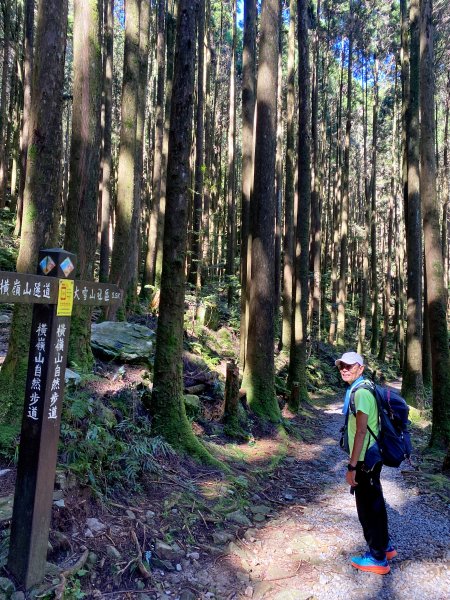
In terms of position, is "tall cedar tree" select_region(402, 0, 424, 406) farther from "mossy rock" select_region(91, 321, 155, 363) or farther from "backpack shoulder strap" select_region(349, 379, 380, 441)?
"backpack shoulder strap" select_region(349, 379, 380, 441)

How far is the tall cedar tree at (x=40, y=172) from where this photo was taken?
15.4ft

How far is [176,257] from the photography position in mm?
5910

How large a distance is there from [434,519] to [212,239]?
1979 centimetres

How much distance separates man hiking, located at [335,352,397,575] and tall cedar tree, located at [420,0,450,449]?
146 inches

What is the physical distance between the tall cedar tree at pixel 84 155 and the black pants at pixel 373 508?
3983 millimetres

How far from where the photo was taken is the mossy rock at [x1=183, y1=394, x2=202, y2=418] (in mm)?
7301

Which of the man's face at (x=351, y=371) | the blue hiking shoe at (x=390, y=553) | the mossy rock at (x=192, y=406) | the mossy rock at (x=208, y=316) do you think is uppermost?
the mossy rock at (x=208, y=316)

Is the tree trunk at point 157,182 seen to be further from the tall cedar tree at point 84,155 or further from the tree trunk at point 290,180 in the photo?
the tall cedar tree at point 84,155

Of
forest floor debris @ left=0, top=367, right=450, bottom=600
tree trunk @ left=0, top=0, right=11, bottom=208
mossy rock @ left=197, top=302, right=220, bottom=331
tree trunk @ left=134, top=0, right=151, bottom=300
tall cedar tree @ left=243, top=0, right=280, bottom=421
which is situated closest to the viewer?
forest floor debris @ left=0, top=367, right=450, bottom=600

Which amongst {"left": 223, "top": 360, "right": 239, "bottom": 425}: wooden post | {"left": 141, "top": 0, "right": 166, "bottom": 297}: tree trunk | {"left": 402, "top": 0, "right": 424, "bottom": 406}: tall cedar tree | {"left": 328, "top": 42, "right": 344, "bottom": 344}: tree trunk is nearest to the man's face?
{"left": 223, "top": 360, "right": 239, "bottom": 425}: wooden post

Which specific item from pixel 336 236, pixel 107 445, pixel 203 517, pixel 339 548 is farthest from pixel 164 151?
pixel 336 236

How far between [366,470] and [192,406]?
404 cm

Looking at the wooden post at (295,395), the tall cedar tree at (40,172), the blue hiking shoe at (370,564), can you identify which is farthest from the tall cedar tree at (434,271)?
the tall cedar tree at (40,172)

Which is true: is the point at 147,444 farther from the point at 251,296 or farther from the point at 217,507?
the point at 251,296
